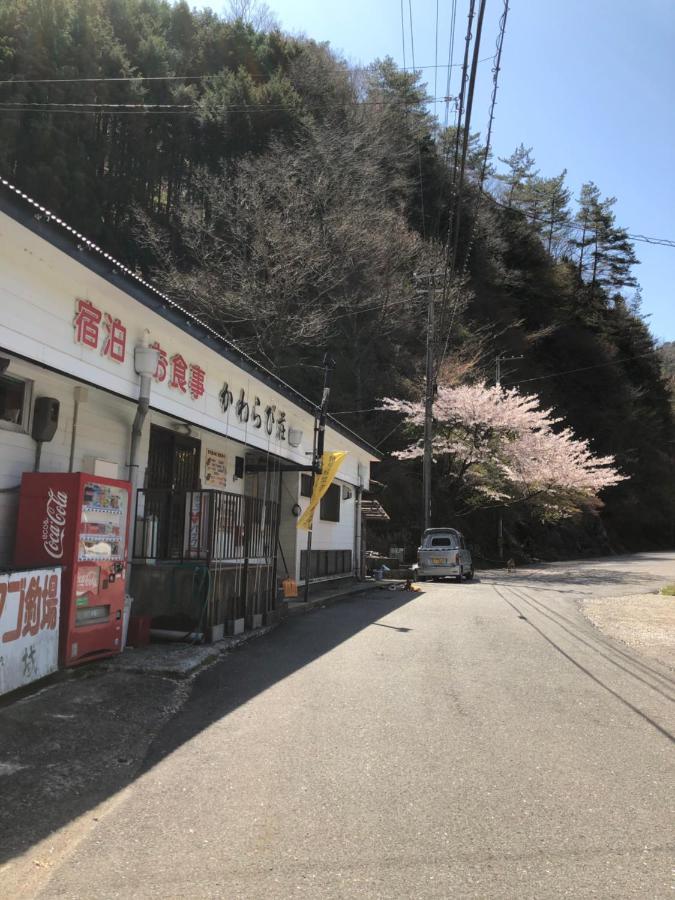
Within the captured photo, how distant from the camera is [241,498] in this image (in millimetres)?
9930

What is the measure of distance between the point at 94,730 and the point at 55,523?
8.03ft

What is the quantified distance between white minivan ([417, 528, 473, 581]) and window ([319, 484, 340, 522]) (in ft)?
17.6

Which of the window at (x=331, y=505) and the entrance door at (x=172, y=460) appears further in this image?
the window at (x=331, y=505)

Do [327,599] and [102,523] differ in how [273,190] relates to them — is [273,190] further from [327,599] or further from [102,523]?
[102,523]

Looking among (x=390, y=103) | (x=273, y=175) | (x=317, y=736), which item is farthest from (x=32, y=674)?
(x=390, y=103)

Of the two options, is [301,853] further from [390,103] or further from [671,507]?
[671,507]

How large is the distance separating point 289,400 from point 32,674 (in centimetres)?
943

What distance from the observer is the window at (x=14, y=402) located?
24.2ft

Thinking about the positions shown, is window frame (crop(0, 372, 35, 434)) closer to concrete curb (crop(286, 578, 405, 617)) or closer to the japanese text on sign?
the japanese text on sign

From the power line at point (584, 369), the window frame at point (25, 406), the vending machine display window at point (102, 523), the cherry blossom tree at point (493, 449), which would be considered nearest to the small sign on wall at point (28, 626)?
the vending machine display window at point (102, 523)

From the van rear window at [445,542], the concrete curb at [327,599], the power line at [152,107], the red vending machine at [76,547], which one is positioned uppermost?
the power line at [152,107]

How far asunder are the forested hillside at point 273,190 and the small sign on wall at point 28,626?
17.7 metres

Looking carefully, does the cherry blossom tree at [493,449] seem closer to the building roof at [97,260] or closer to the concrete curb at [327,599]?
the concrete curb at [327,599]

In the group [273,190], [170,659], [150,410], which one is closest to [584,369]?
[273,190]
